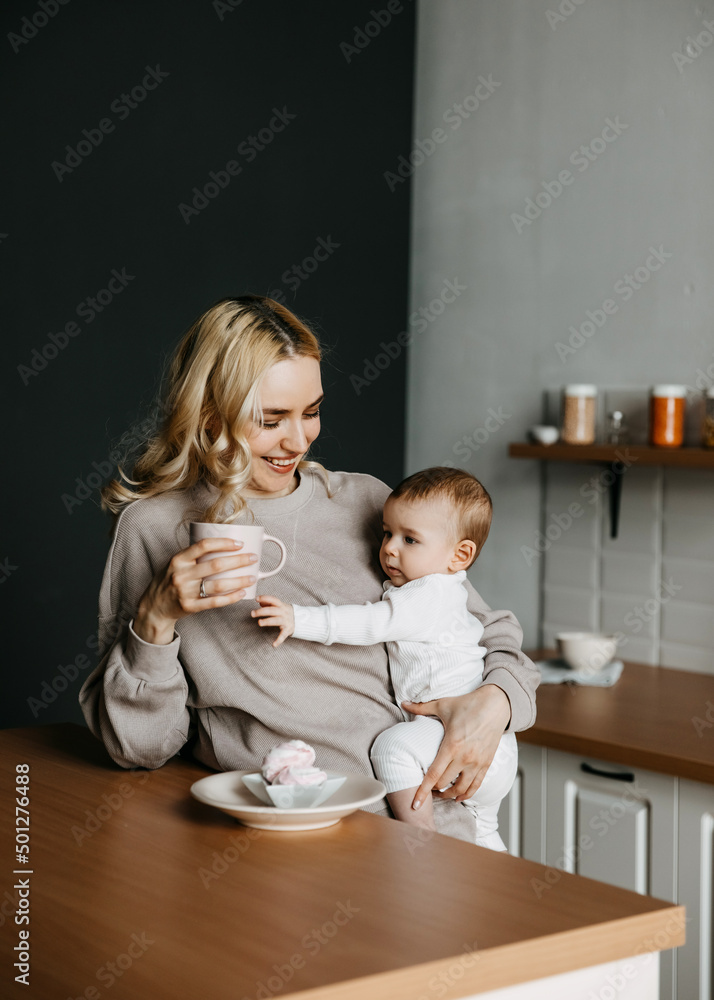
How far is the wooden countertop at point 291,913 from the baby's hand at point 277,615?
0.25 m

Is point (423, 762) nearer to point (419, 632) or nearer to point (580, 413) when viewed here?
point (419, 632)

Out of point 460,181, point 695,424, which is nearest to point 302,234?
point 460,181

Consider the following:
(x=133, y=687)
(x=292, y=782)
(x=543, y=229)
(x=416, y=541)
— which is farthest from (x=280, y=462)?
(x=543, y=229)

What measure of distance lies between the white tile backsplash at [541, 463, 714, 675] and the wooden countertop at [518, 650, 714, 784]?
10 centimetres

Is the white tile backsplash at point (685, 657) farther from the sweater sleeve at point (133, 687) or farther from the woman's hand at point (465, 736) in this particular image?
the sweater sleeve at point (133, 687)

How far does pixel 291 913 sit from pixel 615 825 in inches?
54.2

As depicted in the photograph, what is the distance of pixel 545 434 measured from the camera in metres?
2.85

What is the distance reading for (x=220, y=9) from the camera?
270 centimetres

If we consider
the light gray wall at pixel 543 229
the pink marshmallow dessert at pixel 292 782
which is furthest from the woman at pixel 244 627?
the light gray wall at pixel 543 229

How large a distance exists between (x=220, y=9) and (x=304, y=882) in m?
2.31

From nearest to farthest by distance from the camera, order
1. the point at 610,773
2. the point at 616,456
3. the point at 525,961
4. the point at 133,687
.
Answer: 1. the point at 525,961
2. the point at 133,687
3. the point at 610,773
4. the point at 616,456

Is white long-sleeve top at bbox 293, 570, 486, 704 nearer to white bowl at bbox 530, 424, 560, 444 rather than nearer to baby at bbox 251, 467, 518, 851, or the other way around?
baby at bbox 251, 467, 518, 851

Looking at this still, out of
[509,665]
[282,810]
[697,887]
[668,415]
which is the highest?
[668,415]

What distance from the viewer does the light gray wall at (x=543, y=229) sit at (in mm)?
2707
